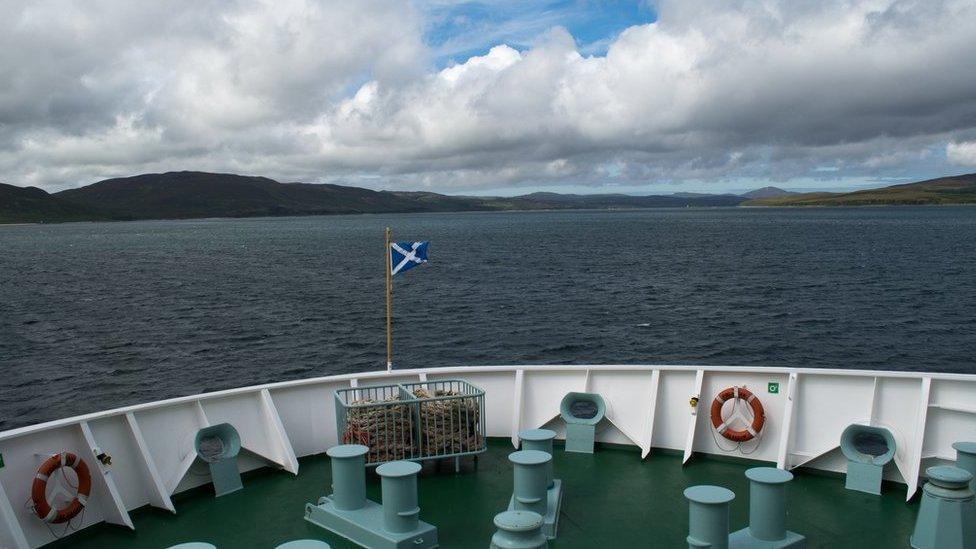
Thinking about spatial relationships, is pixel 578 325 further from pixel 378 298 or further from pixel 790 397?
pixel 790 397

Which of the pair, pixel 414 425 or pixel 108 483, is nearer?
pixel 108 483

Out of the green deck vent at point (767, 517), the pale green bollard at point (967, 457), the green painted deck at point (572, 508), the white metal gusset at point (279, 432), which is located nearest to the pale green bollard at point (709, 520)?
the green deck vent at point (767, 517)

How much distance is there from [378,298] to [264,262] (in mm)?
36796

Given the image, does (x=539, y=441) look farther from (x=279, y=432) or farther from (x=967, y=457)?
(x=967, y=457)

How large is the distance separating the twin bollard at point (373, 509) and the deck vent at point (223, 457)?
135 centimetres

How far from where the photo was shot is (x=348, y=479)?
7.42m

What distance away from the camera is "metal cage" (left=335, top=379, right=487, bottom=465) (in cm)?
868

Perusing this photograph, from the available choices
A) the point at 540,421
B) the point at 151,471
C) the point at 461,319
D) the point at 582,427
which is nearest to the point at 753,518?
the point at 582,427

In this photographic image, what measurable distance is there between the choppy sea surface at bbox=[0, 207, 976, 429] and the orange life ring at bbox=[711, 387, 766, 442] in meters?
21.3

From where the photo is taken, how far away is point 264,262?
8275cm

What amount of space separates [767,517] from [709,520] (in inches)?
32.4

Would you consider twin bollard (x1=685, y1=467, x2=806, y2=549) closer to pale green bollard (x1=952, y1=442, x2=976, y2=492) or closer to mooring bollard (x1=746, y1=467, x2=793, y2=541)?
mooring bollard (x1=746, y1=467, x2=793, y2=541)

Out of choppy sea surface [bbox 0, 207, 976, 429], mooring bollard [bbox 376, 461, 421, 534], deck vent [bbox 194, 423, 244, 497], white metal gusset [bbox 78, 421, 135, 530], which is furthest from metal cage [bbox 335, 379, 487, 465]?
choppy sea surface [bbox 0, 207, 976, 429]

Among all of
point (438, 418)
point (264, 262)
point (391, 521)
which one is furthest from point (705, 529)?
point (264, 262)
